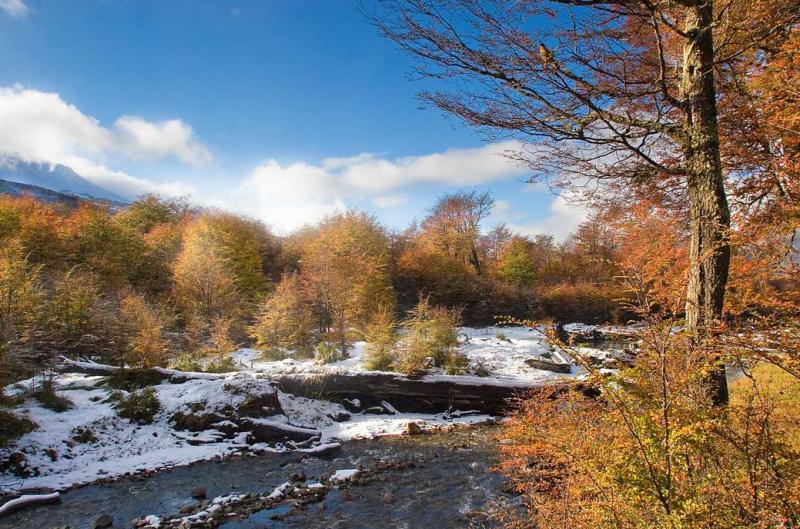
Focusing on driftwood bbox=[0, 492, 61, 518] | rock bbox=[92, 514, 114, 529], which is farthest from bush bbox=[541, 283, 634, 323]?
driftwood bbox=[0, 492, 61, 518]

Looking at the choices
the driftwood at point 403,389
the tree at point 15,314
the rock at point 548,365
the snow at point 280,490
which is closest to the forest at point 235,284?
the tree at point 15,314

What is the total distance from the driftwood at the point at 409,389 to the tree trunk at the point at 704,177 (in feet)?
32.6

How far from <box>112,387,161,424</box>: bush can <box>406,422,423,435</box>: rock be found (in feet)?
22.5

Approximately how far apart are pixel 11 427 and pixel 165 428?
9.61 ft

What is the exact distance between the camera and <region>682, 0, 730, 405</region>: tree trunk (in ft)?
10.6

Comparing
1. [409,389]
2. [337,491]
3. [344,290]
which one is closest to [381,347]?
[409,389]

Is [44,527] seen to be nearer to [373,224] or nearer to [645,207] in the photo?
[645,207]

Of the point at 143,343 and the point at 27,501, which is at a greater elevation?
the point at 143,343

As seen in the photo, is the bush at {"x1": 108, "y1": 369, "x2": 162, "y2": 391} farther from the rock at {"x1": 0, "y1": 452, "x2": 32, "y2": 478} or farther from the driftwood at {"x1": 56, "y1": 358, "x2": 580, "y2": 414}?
the rock at {"x1": 0, "y1": 452, "x2": 32, "y2": 478}

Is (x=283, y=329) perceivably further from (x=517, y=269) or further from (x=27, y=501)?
(x=517, y=269)

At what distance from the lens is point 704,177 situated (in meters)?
3.32

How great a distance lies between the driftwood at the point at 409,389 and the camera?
12.7m

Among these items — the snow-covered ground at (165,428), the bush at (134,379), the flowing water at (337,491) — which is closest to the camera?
the flowing water at (337,491)

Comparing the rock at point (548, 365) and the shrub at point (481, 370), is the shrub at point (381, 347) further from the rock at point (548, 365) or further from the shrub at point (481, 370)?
the rock at point (548, 365)
